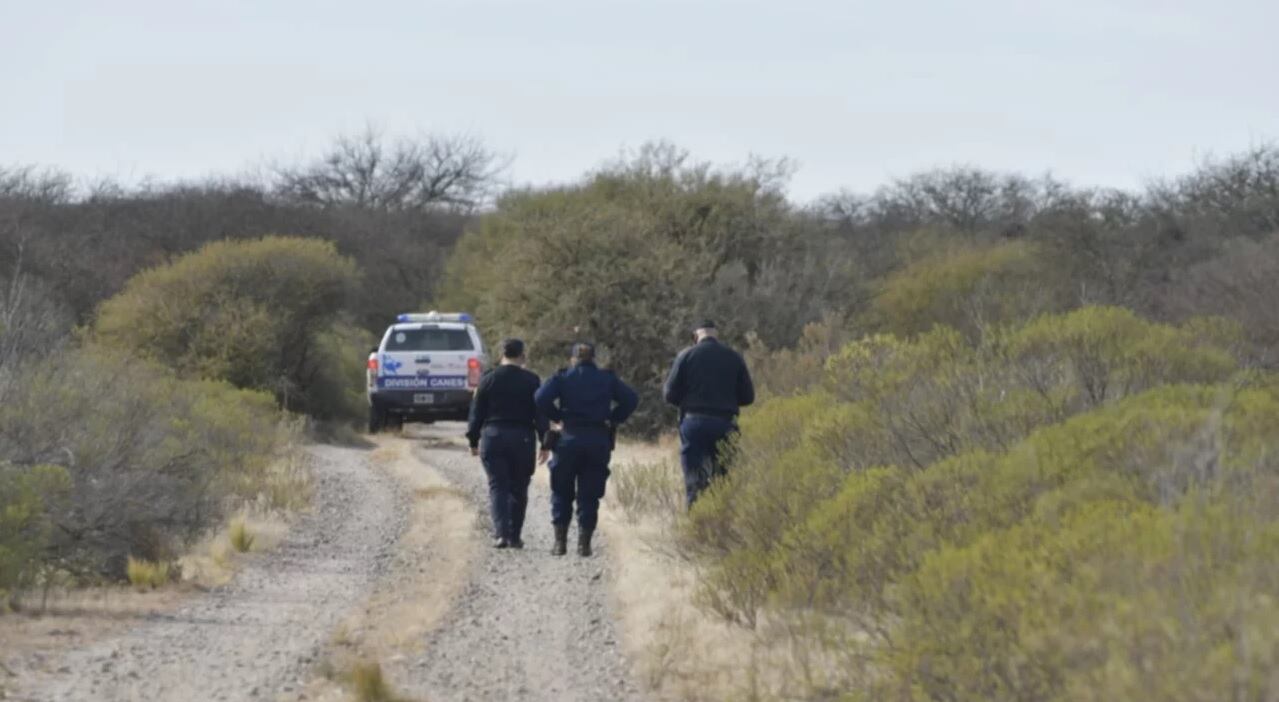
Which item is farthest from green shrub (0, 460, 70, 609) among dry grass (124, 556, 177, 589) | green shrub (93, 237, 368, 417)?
green shrub (93, 237, 368, 417)

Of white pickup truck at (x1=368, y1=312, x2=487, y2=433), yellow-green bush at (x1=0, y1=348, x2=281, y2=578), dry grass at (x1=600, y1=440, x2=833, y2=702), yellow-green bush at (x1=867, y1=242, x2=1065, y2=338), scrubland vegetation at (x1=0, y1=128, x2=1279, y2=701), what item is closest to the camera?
scrubland vegetation at (x1=0, y1=128, x2=1279, y2=701)

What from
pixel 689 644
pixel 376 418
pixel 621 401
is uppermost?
pixel 621 401

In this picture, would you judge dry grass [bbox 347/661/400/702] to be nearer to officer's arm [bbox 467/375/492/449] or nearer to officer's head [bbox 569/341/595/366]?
officer's head [bbox 569/341/595/366]

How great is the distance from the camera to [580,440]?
47.3ft

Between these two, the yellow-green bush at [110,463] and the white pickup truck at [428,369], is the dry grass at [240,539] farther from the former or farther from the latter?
the white pickup truck at [428,369]

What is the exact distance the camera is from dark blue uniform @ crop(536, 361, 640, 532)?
14383 millimetres

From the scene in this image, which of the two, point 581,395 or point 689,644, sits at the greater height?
point 581,395

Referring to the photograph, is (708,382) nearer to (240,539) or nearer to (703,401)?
(703,401)

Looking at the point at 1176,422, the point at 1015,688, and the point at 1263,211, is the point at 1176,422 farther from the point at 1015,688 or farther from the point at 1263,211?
the point at 1263,211

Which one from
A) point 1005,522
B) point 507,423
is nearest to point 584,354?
point 507,423

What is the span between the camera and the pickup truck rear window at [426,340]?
2925cm

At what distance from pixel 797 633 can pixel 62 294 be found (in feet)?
111

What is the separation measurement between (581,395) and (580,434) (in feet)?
1.03

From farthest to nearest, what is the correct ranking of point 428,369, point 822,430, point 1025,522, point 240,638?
1. point 428,369
2. point 822,430
3. point 240,638
4. point 1025,522
